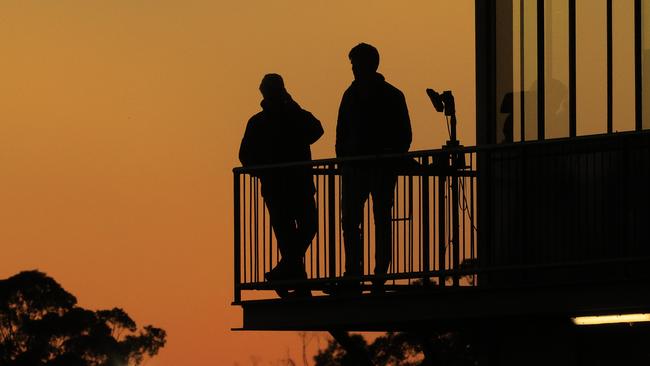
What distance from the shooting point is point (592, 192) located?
68.8ft

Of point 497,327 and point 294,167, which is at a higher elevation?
point 294,167

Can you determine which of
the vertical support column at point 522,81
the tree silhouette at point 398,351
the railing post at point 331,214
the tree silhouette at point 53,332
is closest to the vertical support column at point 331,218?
the railing post at point 331,214

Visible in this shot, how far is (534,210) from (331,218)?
1922 mm

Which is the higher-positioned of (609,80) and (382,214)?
(609,80)

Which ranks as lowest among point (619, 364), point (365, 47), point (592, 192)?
point (619, 364)

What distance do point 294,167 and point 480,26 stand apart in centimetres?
215

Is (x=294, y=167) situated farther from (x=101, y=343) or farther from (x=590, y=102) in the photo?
(x=101, y=343)

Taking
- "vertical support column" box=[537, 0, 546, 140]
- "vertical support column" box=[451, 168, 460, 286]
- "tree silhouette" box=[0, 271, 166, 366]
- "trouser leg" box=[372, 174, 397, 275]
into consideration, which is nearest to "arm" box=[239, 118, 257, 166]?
"trouser leg" box=[372, 174, 397, 275]

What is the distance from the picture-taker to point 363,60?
70.7ft

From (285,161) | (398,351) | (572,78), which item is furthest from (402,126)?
(398,351)

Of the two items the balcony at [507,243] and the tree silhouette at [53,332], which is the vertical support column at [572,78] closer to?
the balcony at [507,243]

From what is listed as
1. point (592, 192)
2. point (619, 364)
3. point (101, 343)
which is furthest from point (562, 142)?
point (101, 343)

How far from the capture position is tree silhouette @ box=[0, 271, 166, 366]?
84.4 metres

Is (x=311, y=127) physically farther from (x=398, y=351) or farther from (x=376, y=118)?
(x=398, y=351)
